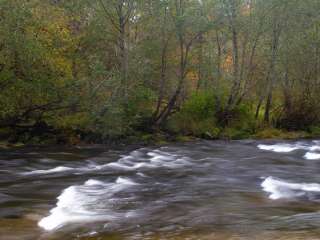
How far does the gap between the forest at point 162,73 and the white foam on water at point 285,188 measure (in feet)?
42.4

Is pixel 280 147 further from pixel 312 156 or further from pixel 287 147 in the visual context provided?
pixel 312 156

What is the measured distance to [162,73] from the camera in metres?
33.7

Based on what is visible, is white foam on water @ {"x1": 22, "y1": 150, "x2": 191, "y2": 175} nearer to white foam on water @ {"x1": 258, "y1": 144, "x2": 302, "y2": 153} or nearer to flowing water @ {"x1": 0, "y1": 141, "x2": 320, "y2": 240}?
flowing water @ {"x1": 0, "y1": 141, "x2": 320, "y2": 240}

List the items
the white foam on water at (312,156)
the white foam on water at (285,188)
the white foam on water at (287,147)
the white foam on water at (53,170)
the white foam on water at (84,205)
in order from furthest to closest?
1. the white foam on water at (287,147)
2. the white foam on water at (312,156)
3. the white foam on water at (53,170)
4. the white foam on water at (285,188)
5. the white foam on water at (84,205)

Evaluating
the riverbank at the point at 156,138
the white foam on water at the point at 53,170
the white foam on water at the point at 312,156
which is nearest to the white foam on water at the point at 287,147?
the white foam on water at the point at 312,156

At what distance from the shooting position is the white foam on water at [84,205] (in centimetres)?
1077

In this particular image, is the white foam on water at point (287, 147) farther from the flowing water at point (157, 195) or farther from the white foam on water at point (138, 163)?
the white foam on water at point (138, 163)

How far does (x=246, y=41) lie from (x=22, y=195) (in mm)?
26327

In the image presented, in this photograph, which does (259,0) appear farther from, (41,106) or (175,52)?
(41,106)

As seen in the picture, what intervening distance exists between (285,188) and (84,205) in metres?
5.98

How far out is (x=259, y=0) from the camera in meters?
34.6

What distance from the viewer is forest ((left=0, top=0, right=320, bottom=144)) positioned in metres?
26.3

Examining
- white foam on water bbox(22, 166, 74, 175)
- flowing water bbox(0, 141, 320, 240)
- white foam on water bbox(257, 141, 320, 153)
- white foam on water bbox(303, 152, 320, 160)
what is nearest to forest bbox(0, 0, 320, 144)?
flowing water bbox(0, 141, 320, 240)

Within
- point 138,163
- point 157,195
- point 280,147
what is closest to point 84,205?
point 157,195
